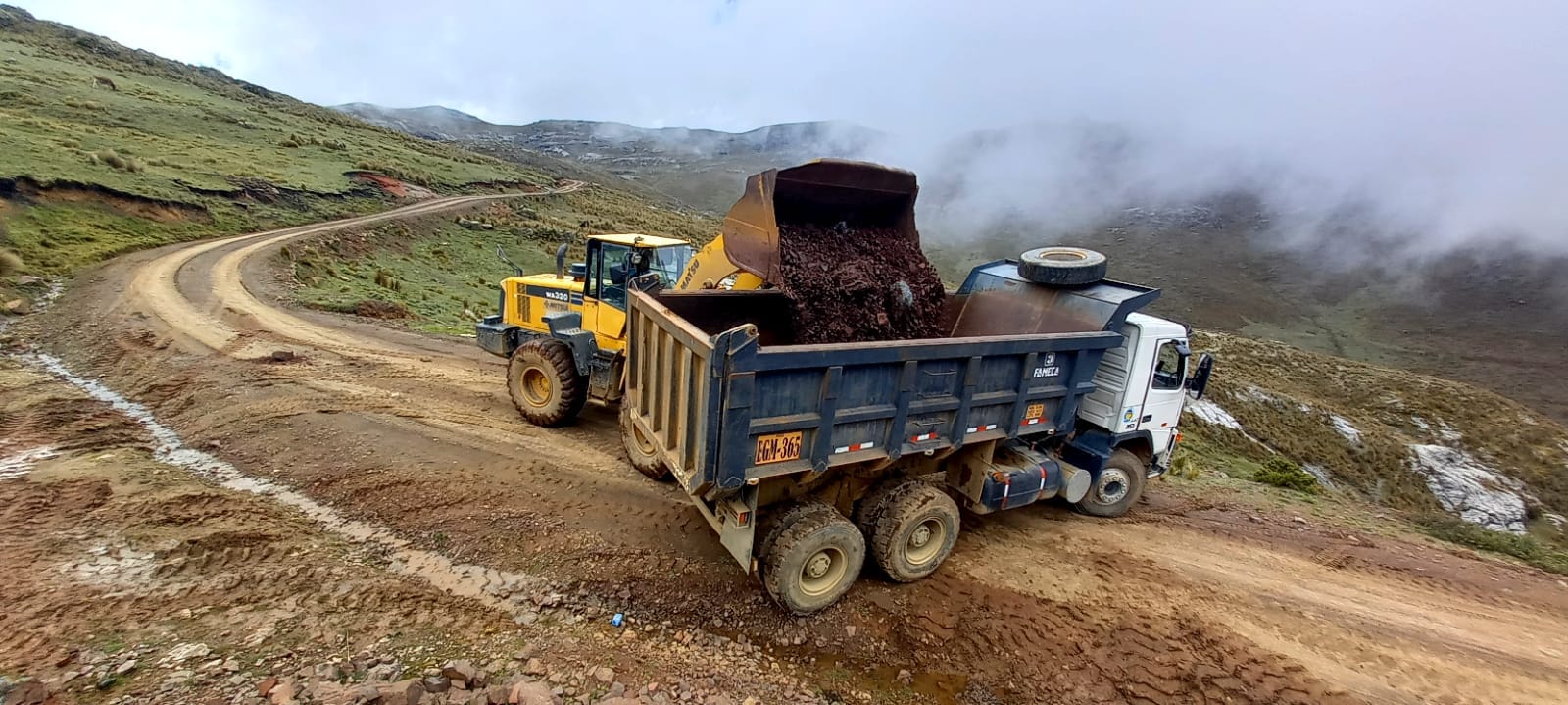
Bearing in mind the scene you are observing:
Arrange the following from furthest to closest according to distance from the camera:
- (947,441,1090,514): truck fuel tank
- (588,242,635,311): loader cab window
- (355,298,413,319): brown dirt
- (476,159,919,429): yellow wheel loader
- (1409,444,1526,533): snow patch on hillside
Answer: (355,298,413,319): brown dirt → (1409,444,1526,533): snow patch on hillside → (588,242,635,311): loader cab window → (476,159,919,429): yellow wheel loader → (947,441,1090,514): truck fuel tank

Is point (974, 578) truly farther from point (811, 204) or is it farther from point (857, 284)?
point (811, 204)

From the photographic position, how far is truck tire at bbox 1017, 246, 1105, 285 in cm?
702

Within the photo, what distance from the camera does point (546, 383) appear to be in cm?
866

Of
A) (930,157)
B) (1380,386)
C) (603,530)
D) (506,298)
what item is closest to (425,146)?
(506,298)

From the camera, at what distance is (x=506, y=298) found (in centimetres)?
993

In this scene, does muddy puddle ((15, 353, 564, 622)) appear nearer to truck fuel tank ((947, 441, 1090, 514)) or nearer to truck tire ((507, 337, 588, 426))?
truck tire ((507, 337, 588, 426))

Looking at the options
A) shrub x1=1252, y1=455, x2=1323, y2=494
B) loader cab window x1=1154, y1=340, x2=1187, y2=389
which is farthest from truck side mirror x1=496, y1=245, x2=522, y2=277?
shrub x1=1252, y1=455, x2=1323, y2=494

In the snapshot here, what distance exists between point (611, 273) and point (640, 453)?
291 cm

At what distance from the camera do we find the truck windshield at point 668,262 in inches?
347

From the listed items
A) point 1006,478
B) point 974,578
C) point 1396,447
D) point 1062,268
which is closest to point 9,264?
point 974,578

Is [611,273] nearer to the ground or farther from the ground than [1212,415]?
farther from the ground

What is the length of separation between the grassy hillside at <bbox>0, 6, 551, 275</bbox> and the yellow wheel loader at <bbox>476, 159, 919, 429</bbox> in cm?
1300

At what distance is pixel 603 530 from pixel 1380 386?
29780 millimetres

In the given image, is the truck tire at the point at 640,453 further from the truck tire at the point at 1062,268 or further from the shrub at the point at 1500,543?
the shrub at the point at 1500,543
